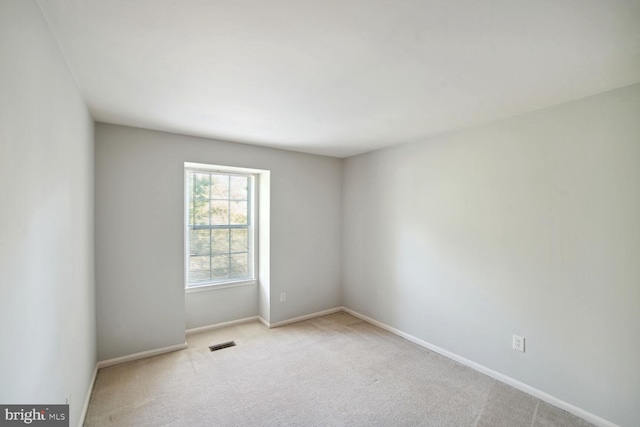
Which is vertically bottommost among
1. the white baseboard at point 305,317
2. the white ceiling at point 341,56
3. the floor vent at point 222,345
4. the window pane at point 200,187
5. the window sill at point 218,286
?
the floor vent at point 222,345

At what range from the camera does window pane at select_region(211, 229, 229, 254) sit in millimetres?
3863

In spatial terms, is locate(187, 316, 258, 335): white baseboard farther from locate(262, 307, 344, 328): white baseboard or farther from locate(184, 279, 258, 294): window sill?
locate(184, 279, 258, 294): window sill

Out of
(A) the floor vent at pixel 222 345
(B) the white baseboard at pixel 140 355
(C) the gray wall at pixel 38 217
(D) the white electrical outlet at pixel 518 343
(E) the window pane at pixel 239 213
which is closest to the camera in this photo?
(C) the gray wall at pixel 38 217

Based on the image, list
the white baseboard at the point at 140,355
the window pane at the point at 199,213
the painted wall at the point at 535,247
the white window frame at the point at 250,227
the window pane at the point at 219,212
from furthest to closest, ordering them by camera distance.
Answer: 1. the window pane at the point at 219,212
2. the window pane at the point at 199,213
3. the white window frame at the point at 250,227
4. the white baseboard at the point at 140,355
5. the painted wall at the point at 535,247

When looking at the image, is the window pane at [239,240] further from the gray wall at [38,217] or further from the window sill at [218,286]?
the gray wall at [38,217]

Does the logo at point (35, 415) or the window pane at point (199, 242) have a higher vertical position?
the window pane at point (199, 242)

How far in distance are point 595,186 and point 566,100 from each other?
2.28 ft

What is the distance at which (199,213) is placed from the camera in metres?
3.75

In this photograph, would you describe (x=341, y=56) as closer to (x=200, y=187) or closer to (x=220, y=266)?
(x=200, y=187)

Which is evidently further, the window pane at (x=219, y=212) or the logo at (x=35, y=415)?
the window pane at (x=219, y=212)

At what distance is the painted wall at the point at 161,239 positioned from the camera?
2910 mm

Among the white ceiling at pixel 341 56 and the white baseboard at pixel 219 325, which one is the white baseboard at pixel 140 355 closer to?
the white baseboard at pixel 219 325

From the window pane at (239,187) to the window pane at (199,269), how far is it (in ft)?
2.93

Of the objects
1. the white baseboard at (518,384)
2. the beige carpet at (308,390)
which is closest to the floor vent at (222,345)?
the beige carpet at (308,390)
